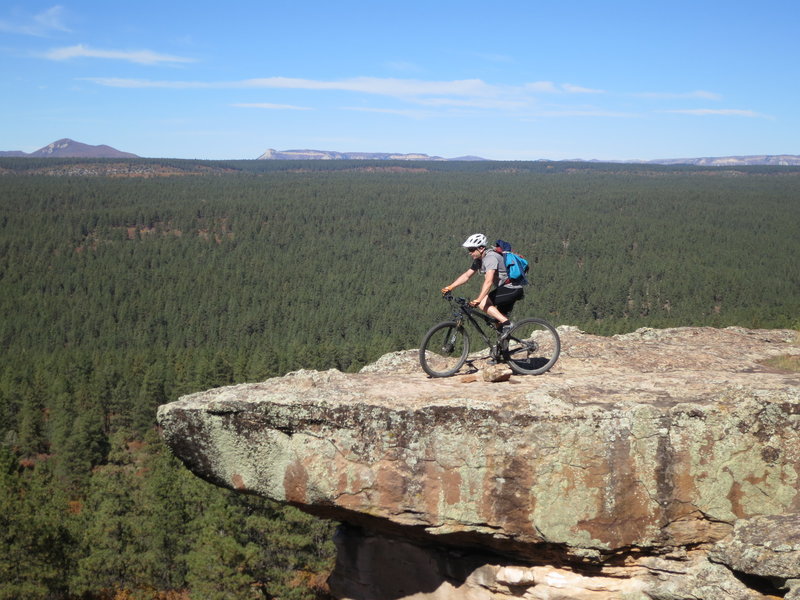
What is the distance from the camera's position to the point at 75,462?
5450 centimetres

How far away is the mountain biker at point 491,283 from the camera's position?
43.5 feet

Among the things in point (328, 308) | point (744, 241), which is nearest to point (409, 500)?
point (328, 308)

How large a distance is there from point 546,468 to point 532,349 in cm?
312

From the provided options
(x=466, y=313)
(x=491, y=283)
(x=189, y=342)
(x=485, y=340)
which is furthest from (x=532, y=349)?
(x=189, y=342)

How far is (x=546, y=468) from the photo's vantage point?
1146cm

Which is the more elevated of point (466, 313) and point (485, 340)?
point (466, 313)

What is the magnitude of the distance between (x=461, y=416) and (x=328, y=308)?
137203mm

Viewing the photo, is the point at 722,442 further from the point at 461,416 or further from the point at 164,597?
the point at 164,597

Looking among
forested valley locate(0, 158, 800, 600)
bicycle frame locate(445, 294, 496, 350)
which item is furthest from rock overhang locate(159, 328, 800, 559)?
forested valley locate(0, 158, 800, 600)

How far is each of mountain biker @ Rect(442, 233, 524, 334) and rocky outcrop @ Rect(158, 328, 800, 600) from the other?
1450 mm

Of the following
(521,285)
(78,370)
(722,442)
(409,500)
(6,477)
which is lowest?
(78,370)

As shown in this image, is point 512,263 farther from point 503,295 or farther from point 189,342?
point 189,342

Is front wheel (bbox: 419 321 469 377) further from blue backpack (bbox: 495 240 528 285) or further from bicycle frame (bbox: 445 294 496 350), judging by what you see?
blue backpack (bbox: 495 240 528 285)

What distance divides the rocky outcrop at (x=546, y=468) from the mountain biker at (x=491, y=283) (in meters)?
1.45
